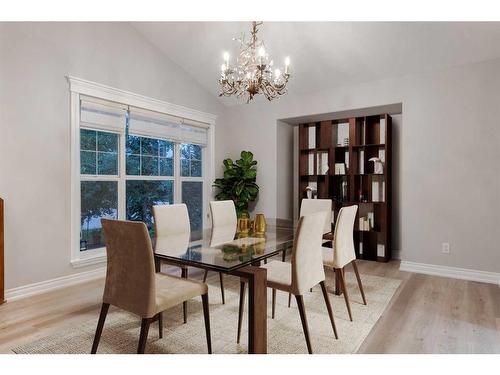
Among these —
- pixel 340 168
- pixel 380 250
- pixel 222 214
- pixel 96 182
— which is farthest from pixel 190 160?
pixel 380 250

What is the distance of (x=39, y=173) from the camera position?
3.16 meters

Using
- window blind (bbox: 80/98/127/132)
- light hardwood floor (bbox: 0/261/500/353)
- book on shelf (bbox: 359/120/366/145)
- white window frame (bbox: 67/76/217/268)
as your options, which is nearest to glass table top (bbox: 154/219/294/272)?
light hardwood floor (bbox: 0/261/500/353)

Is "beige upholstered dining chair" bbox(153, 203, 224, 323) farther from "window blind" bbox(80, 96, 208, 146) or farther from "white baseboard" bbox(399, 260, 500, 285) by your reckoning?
"white baseboard" bbox(399, 260, 500, 285)

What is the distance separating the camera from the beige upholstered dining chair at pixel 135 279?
67.2 inches

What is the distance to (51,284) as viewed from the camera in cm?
326

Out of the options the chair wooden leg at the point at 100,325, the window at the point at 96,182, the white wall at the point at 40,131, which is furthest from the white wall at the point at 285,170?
the chair wooden leg at the point at 100,325

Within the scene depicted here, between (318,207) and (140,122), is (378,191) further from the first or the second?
(140,122)

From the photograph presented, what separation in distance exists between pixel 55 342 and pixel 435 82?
4.60m

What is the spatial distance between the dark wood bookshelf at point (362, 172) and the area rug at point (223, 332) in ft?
5.33

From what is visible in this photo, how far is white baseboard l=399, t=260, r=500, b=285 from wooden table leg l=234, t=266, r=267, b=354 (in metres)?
2.85

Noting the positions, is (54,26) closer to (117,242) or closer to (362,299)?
(117,242)

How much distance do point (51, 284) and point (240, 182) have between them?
2.85m

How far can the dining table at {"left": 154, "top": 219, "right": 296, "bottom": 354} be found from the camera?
1820 millimetres
